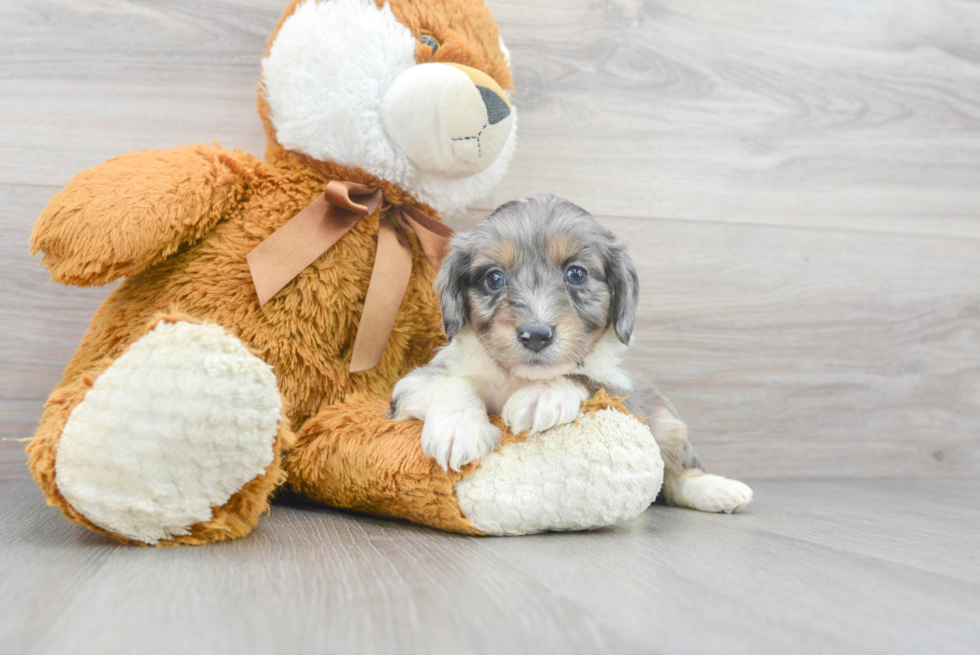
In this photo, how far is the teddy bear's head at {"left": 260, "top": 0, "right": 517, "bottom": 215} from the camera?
63.2 inches

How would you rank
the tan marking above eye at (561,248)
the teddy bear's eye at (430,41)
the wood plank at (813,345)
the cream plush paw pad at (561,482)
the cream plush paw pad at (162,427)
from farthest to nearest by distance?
the wood plank at (813,345) < the teddy bear's eye at (430,41) < the tan marking above eye at (561,248) < the cream plush paw pad at (561,482) < the cream plush paw pad at (162,427)

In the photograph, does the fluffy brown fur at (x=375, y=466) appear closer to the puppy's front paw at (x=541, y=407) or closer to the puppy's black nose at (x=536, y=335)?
the puppy's front paw at (x=541, y=407)

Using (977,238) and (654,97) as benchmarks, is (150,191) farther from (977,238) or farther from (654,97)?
(977,238)

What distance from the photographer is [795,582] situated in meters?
1.15

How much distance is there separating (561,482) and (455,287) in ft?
1.66

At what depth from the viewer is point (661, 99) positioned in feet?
7.59

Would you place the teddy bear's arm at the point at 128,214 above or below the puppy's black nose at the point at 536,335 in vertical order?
above

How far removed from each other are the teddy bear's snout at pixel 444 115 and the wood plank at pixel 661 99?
20.9 inches

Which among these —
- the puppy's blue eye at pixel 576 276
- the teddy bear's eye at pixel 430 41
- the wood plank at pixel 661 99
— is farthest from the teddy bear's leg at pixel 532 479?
the wood plank at pixel 661 99

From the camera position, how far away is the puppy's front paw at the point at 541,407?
1418 mm

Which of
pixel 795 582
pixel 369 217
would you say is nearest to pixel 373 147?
pixel 369 217

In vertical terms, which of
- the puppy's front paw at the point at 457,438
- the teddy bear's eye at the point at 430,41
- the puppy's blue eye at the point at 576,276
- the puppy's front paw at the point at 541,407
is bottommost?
the puppy's front paw at the point at 457,438

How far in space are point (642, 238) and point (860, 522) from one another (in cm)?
103

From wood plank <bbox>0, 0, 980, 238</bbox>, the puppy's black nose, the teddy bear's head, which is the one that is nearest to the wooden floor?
wood plank <bbox>0, 0, 980, 238</bbox>
